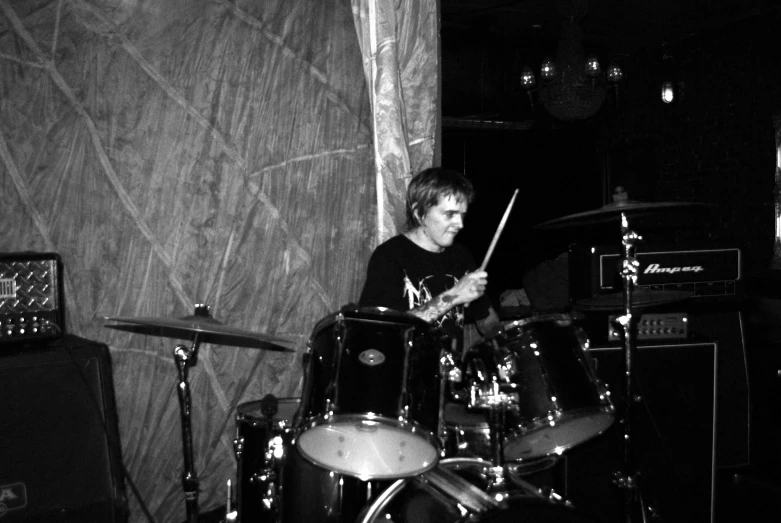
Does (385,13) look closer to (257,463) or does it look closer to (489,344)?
(489,344)

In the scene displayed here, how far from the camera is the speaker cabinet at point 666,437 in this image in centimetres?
318

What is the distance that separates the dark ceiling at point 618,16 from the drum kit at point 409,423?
4.87m

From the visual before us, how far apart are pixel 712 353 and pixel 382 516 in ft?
7.07

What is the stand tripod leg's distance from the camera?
230 centimetres

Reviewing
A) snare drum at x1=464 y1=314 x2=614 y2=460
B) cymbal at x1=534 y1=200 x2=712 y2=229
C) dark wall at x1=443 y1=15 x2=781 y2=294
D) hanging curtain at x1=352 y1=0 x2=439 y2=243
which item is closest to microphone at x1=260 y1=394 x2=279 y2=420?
snare drum at x1=464 y1=314 x2=614 y2=460

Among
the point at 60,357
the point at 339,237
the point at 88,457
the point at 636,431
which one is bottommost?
the point at 636,431

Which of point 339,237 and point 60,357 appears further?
point 339,237

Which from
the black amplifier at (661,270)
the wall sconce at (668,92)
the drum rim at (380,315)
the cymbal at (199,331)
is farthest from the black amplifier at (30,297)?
the wall sconce at (668,92)

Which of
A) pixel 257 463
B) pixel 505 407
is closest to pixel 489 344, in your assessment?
pixel 505 407

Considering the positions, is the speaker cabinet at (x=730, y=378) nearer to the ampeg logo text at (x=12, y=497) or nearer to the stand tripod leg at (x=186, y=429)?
the stand tripod leg at (x=186, y=429)

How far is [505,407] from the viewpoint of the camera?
2234 mm

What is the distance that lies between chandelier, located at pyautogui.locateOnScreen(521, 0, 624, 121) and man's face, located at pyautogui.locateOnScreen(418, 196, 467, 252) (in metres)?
3.93

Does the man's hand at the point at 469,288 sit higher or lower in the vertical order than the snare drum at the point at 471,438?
higher

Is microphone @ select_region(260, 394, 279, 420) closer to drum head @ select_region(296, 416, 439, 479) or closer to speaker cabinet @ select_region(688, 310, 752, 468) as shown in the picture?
drum head @ select_region(296, 416, 439, 479)
